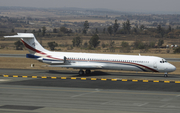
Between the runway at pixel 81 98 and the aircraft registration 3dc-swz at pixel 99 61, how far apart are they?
785cm

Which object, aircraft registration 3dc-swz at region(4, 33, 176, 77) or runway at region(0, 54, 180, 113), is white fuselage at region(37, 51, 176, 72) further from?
runway at region(0, 54, 180, 113)

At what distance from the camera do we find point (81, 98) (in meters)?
23.1

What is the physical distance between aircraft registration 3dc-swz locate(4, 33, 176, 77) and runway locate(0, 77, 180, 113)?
785 centimetres

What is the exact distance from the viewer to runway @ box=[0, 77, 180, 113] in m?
19.4

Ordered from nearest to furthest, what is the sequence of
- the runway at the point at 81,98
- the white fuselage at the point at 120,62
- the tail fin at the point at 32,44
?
the runway at the point at 81,98 < the white fuselage at the point at 120,62 < the tail fin at the point at 32,44

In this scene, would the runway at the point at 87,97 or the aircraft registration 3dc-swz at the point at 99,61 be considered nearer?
the runway at the point at 87,97

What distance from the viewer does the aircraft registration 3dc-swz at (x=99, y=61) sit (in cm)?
3794

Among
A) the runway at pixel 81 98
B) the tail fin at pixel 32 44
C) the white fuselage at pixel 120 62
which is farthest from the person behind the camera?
the tail fin at pixel 32 44

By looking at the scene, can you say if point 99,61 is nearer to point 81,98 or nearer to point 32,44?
point 32,44

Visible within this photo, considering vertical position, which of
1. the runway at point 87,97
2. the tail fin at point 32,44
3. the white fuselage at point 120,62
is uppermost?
the tail fin at point 32,44

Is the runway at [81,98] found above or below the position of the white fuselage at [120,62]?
below

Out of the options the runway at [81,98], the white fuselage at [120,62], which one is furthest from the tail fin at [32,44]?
the runway at [81,98]

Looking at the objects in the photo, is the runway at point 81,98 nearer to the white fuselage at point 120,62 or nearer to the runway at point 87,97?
the runway at point 87,97

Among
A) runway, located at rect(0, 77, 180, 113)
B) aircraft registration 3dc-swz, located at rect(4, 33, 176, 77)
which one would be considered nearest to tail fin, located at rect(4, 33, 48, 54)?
aircraft registration 3dc-swz, located at rect(4, 33, 176, 77)
